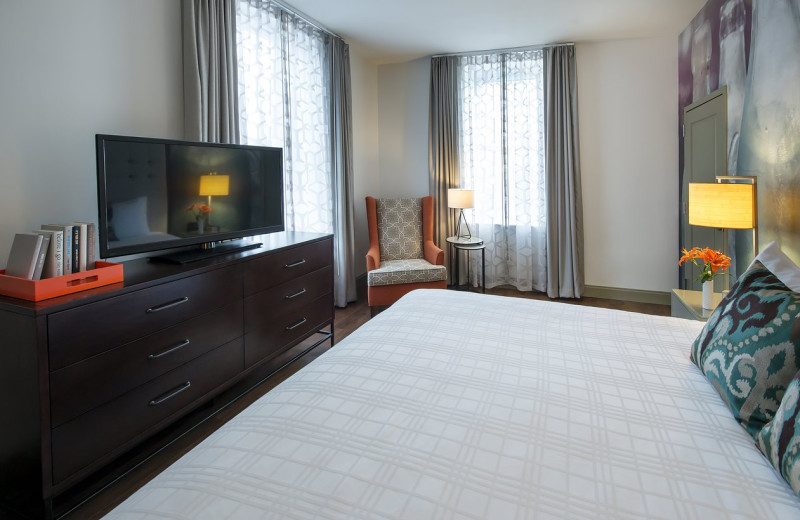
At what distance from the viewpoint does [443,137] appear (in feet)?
16.4

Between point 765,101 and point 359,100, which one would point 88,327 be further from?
point 359,100

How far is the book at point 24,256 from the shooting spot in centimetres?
164

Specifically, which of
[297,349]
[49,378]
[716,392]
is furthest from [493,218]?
[49,378]

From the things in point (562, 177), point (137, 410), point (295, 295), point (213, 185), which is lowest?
point (137, 410)

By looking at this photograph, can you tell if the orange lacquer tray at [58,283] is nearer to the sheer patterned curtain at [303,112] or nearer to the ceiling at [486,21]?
the sheer patterned curtain at [303,112]

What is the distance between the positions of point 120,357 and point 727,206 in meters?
2.87

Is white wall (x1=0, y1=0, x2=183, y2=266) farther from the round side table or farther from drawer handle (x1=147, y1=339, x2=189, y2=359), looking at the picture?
the round side table

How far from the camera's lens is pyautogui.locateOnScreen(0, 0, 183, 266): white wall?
188cm

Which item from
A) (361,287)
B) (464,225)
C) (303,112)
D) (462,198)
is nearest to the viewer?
(303,112)

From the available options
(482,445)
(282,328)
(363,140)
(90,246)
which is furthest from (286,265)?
(363,140)

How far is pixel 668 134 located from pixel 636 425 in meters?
4.21

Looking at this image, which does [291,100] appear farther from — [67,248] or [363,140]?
[67,248]

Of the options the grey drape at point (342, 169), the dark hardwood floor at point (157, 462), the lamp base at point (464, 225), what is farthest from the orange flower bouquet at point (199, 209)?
the lamp base at point (464, 225)

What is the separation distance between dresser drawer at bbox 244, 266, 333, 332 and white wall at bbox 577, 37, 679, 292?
3.05 metres
